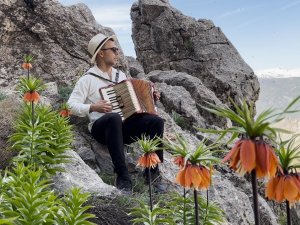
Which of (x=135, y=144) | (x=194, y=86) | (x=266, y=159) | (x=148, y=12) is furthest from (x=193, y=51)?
(x=266, y=159)

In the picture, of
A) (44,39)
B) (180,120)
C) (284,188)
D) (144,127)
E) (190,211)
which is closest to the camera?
(284,188)

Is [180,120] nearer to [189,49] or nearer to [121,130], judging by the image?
[121,130]

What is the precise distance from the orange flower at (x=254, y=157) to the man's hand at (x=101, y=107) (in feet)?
14.2

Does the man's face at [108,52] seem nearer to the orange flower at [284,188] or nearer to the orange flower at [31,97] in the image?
the orange flower at [31,97]

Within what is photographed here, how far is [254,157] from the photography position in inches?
104

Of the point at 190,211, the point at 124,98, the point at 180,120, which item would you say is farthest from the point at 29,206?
the point at 180,120

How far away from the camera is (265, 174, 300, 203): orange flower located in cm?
298

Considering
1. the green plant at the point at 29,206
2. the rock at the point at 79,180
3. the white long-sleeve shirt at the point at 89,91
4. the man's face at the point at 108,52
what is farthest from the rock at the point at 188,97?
the green plant at the point at 29,206

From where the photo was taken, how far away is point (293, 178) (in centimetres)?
304

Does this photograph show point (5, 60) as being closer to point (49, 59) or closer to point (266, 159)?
point (49, 59)

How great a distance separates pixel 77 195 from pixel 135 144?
427 centimetres

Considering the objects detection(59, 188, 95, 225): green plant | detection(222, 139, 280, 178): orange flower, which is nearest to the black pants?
detection(59, 188, 95, 225): green plant

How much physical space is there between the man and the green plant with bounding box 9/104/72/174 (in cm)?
53

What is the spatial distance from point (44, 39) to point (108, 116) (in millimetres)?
6661
